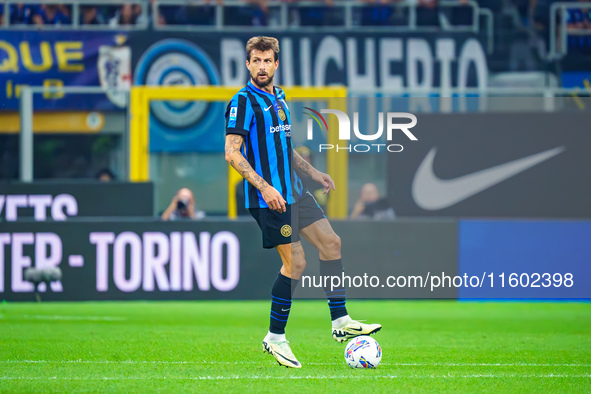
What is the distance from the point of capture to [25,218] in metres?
9.72

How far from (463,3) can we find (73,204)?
24.1 feet

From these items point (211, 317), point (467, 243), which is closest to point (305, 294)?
point (211, 317)

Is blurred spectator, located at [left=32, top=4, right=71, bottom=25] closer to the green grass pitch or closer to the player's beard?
the green grass pitch

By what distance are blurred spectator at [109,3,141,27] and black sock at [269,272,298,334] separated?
9.35 m

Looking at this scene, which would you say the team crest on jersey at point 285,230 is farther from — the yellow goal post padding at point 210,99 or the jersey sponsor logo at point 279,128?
the yellow goal post padding at point 210,99

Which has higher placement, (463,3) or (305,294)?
(463,3)

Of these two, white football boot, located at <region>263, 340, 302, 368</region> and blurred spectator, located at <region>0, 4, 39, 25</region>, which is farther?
blurred spectator, located at <region>0, 4, 39, 25</region>

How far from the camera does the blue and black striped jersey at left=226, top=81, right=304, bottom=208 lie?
16.9ft

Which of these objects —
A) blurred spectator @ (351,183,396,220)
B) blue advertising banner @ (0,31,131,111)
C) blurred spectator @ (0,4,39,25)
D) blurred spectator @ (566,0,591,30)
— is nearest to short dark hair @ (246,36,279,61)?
blurred spectator @ (351,183,396,220)

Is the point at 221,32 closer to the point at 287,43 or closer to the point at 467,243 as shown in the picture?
the point at 287,43

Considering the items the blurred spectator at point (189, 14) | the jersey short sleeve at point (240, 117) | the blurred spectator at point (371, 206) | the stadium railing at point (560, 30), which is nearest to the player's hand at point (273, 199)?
the jersey short sleeve at point (240, 117)

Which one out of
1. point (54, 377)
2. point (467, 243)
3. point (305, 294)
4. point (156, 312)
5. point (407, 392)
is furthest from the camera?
point (467, 243)

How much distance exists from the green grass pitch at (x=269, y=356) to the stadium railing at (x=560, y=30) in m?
5.40

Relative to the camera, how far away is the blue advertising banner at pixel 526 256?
9.30 m
